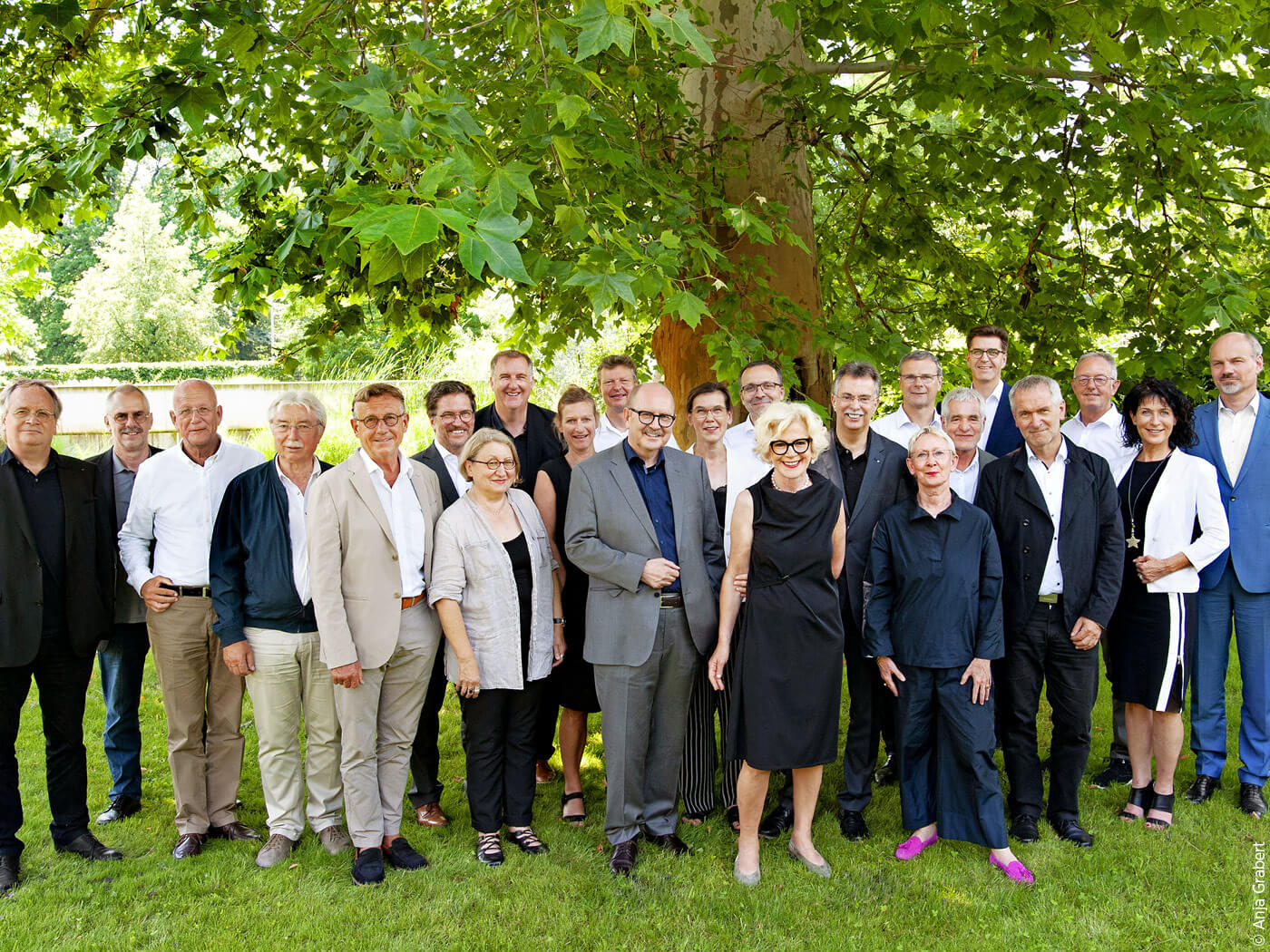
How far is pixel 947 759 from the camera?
4.04 m

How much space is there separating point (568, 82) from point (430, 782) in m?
3.39

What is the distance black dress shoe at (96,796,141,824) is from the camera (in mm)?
4637

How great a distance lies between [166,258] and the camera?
41.3m

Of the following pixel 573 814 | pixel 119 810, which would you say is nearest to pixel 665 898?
pixel 573 814

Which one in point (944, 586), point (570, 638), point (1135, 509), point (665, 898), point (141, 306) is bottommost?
point (665, 898)

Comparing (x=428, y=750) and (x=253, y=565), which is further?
(x=428, y=750)

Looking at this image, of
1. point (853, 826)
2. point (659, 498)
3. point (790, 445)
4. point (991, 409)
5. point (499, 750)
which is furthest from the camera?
point (991, 409)

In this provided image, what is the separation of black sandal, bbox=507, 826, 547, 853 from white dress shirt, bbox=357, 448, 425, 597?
1206mm

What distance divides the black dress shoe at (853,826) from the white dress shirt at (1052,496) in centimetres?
134

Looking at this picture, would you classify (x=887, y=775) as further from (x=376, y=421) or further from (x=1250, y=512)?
(x=376, y=421)

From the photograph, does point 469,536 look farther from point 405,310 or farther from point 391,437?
point 405,310

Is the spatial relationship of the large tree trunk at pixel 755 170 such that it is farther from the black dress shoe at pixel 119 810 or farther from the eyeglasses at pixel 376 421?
the black dress shoe at pixel 119 810

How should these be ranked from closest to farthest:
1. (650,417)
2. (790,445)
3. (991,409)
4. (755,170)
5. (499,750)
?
(790,445), (650,417), (499,750), (991,409), (755,170)

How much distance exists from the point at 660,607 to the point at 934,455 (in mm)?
1327
